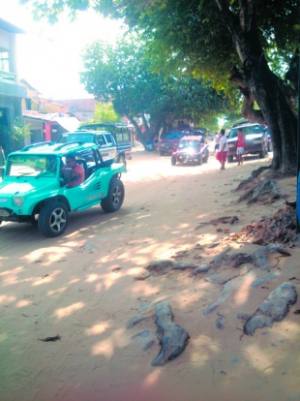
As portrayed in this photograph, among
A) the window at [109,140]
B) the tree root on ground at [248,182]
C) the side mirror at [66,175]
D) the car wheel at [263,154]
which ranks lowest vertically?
the tree root on ground at [248,182]

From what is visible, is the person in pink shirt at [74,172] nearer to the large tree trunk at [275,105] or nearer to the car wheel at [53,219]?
the car wheel at [53,219]

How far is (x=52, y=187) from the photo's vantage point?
8961 millimetres

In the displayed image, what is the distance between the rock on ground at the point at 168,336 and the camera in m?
3.65

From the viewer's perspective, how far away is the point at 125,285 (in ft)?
18.3

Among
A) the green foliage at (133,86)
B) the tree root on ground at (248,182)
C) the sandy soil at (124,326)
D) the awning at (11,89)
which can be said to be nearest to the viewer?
the sandy soil at (124,326)

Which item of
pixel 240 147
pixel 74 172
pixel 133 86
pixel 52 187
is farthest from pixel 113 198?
pixel 133 86

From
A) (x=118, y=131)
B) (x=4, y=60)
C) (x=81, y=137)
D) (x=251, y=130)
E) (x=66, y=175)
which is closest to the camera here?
(x=66, y=175)

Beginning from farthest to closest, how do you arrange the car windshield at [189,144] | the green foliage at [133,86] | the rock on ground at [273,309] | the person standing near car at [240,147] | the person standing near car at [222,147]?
1. the green foliage at [133,86]
2. the car windshield at [189,144]
3. the person standing near car at [240,147]
4. the person standing near car at [222,147]
5. the rock on ground at [273,309]

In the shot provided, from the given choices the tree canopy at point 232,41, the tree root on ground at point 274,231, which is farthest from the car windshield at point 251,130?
the tree root on ground at point 274,231

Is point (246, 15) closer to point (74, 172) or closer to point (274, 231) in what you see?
point (74, 172)

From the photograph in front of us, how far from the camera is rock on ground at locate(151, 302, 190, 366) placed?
3.65m

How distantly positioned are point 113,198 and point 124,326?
660 centimetres

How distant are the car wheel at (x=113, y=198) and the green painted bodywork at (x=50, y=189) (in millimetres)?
144

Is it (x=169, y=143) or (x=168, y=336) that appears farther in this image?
(x=169, y=143)
